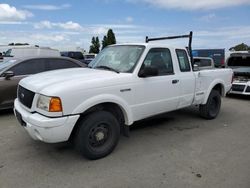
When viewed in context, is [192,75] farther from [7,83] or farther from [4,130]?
[7,83]

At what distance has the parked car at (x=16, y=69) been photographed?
676cm

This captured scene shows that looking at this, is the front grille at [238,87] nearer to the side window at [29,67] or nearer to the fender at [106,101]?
the fender at [106,101]

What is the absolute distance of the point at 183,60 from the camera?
5621 millimetres

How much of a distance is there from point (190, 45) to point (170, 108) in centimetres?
179

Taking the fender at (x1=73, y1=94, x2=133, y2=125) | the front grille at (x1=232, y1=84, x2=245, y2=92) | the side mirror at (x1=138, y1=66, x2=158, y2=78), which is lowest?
the front grille at (x1=232, y1=84, x2=245, y2=92)

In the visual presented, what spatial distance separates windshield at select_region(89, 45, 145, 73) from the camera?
15.3 feet

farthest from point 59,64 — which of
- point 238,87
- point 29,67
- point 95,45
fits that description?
point 95,45

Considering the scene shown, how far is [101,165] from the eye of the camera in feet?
13.0

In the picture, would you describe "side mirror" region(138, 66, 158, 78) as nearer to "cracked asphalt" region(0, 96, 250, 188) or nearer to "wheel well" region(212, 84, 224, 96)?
"cracked asphalt" region(0, 96, 250, 188)

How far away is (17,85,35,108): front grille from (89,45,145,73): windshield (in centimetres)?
148

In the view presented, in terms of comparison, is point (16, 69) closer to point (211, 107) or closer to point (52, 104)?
point (52, 104)

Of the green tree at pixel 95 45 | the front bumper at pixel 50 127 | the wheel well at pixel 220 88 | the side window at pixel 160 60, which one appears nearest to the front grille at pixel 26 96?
the front bumper at pixel 50 127

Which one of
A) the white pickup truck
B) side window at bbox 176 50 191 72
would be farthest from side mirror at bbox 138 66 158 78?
side window at bbox 176 50 191 72

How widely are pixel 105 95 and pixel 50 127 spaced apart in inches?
37.2
